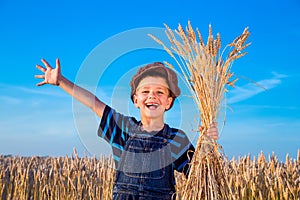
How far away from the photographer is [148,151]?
2.62 meters

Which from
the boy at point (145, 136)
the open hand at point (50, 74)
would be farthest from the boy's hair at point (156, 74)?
the open hand at point (50, 74)

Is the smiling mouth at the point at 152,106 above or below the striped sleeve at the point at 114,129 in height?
above

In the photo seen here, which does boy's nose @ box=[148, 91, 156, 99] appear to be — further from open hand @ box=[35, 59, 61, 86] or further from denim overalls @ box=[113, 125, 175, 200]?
open hand @ box=[35, 59, 61, 86]

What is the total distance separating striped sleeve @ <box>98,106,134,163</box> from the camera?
106 inches

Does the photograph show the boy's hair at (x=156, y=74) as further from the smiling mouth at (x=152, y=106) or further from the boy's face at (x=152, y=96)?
the smiling mouth at (x=152, y=106)

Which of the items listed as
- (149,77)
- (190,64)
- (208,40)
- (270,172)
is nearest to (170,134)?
(149,77)

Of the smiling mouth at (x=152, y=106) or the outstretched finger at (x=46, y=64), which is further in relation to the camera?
the outstretched finger at (x=46, y=64)

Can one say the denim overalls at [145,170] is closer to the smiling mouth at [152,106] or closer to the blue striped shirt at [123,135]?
the blue striped shirt at [123,135]

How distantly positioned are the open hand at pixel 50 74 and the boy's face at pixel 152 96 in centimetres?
55

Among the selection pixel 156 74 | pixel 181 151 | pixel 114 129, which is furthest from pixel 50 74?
pixel 181 151

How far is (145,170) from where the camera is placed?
2566 millimetres

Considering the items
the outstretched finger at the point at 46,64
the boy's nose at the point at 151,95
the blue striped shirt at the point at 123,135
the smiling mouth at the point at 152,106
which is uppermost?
the outstretched finger at the point at 46,64

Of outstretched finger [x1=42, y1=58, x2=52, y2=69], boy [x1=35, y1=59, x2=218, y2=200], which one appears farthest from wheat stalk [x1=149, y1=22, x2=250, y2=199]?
outstretched finger [x1=42, y1=58, x2=52, y2=69]

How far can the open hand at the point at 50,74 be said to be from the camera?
9.05 feet
